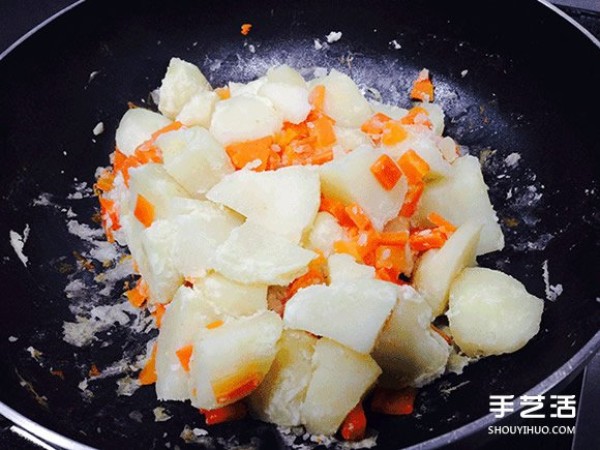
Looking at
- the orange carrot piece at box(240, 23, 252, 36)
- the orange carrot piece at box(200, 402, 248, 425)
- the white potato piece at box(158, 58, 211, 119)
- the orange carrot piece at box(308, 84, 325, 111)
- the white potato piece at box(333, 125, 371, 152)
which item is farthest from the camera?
the orange carrot piece at box(240, 23, 252, 36)

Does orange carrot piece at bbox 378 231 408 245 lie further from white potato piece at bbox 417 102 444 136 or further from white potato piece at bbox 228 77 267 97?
white potato piece at bbox 228 77 267 97

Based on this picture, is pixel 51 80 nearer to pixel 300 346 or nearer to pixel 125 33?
pixel 125 33

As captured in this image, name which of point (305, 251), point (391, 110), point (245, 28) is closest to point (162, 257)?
point (305, 251)

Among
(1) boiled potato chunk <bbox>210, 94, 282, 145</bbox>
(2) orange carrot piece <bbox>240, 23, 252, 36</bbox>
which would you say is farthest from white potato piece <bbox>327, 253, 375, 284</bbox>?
(2) orange carrot piece <bbox>240, 23, 252, 36</bbox>

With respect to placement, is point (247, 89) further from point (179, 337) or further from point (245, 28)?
point (179, 337)

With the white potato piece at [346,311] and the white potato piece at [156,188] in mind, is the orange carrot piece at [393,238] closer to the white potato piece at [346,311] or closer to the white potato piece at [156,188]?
the white potato piece at [346,311]

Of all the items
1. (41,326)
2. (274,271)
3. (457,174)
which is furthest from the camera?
(457,174)

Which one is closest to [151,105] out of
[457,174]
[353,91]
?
[353,91]
